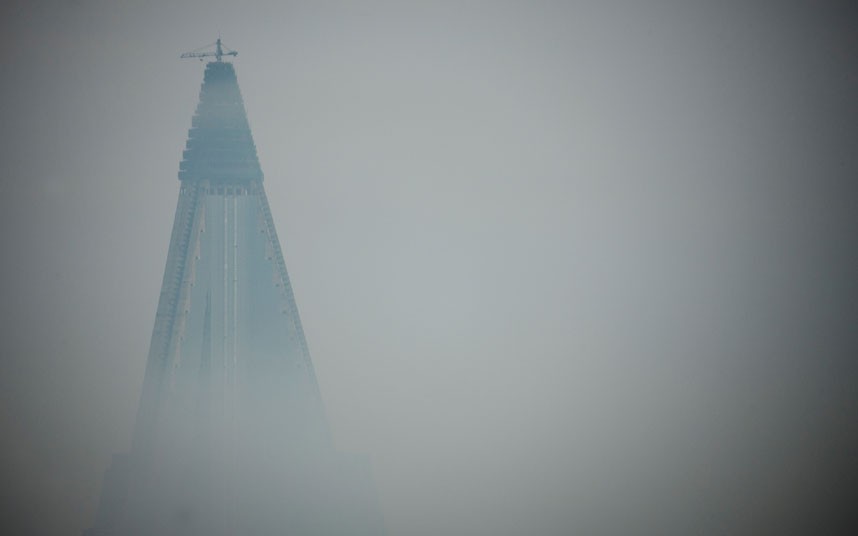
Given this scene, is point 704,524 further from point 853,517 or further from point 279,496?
point 279,496

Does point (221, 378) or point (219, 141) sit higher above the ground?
point (219, 141)

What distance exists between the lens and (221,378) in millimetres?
4012

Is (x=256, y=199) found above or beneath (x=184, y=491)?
above

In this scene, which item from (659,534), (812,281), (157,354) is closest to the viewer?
(157,354)

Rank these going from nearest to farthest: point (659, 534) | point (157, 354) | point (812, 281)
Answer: point (157, 354) → point (659, 534) → point (812, 281)

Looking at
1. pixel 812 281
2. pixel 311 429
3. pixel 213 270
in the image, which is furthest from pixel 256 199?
pixel 812 281

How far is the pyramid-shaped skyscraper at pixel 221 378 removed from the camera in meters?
3.95

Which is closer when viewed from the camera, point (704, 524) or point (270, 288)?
point (270, 288)

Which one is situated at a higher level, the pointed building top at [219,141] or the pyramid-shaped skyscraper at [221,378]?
the pointed building top at [219,141]

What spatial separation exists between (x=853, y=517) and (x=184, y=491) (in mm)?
5480

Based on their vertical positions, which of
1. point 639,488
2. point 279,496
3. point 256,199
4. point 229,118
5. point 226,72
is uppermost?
point 226,72

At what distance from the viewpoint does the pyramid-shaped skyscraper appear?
13.0 ft

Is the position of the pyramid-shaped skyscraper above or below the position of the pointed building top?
below

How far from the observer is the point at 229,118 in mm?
3980
